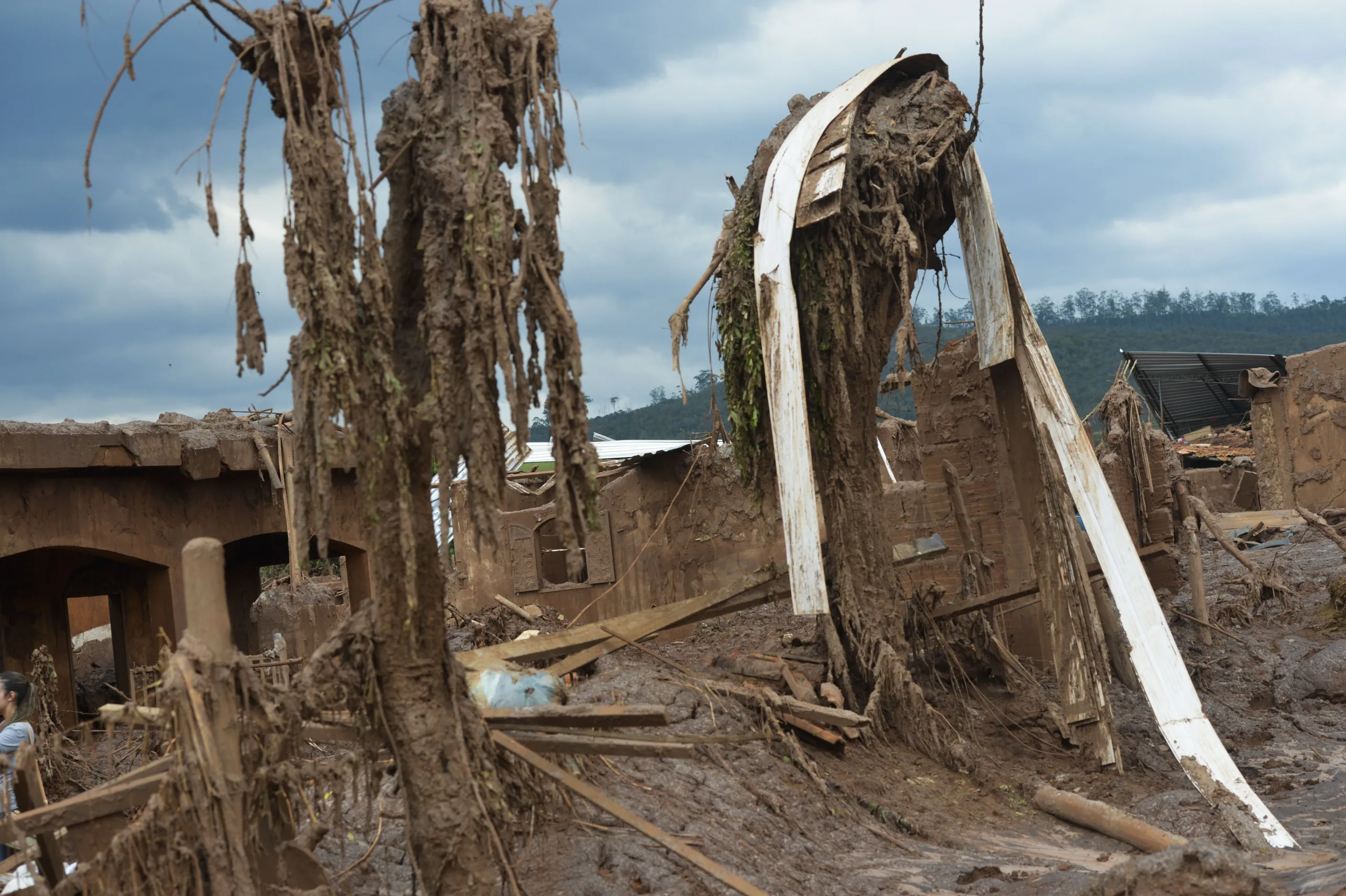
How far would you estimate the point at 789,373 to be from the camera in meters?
7.94

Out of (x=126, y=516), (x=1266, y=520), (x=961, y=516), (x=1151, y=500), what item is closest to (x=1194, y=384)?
(x=1266, y=520)

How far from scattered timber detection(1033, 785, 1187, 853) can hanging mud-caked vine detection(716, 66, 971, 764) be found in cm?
98

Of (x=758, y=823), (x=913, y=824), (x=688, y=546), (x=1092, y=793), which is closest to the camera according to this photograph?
(x=758, y=823)

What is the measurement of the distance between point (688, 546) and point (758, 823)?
28.5 feet

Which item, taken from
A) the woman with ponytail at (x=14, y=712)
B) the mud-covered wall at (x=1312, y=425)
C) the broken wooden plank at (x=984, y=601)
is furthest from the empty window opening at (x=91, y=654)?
the mud-covered wall at (x=1312, y=425)

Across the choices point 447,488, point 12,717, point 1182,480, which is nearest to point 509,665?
point 12,717

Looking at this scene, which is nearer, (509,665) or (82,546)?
(509,665)

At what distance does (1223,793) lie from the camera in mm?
6359

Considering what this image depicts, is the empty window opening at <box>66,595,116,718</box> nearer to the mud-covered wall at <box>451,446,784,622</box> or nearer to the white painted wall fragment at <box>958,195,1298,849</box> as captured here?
the mud-covered wall at <box>451,446,784,622</box>

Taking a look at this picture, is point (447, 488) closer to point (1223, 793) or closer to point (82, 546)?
point (1223, 793)

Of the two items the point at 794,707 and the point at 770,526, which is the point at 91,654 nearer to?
the point at 770,526

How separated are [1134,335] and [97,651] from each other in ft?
194

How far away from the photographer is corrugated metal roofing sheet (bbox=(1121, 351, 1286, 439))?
977 inches

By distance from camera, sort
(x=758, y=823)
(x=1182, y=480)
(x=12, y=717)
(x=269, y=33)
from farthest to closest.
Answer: (x=1182, y=480) → (x=758, y=823) → (x=12, y=717) → (x=269, y=33)
